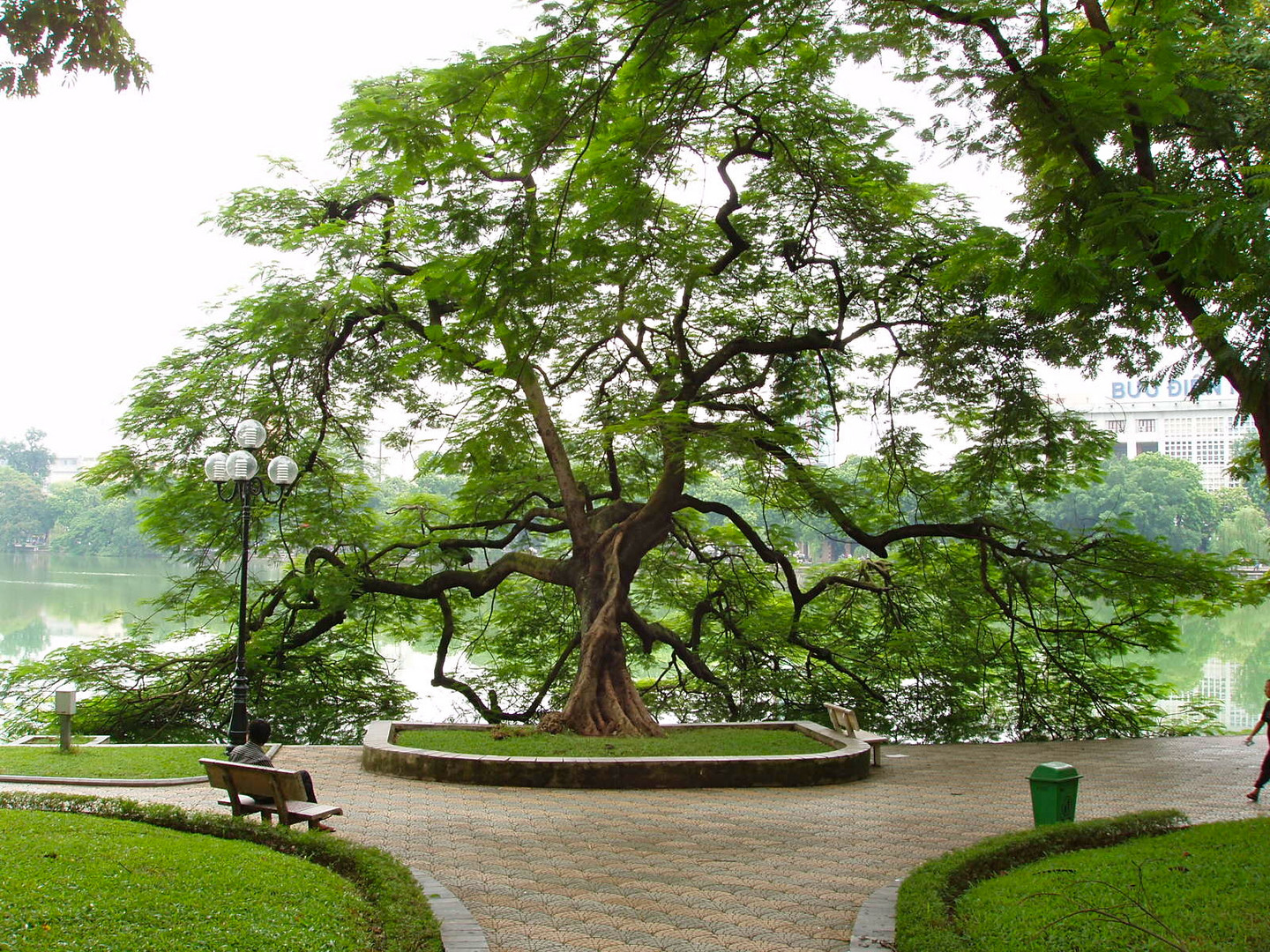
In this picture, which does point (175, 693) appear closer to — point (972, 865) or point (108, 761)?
point (108, 761)

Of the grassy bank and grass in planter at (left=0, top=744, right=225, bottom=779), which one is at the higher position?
the grassy bank

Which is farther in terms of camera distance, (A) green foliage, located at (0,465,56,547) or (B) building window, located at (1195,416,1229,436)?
(B) building window, located at (1195,416,1229,436)

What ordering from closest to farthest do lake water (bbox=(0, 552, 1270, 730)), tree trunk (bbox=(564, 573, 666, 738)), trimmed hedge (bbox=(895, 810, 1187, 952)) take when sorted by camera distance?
1. trimmed hedge (bbox=(895, 810, 1187, 952))
2. tree trunk (bbox=(564, 573, 666, 738))
3. lake water (bbox=(0, 552, 1270, 730))

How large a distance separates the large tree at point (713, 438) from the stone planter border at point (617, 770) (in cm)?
265

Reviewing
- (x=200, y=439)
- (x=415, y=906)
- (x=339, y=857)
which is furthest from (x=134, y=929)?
(x=200, y=439)

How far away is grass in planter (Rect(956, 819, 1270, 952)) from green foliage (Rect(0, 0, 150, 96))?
262 inches

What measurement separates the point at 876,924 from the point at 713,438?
8.05 m

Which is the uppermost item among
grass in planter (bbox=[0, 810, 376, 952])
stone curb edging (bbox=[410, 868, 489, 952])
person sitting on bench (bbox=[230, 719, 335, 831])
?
person sitting on bench (bbox=[230, 719, 335, 831])

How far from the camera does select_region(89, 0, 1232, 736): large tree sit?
13.5 m

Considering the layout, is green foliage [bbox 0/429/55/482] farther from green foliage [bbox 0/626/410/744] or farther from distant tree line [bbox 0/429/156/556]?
green foliage [bbox 0/626/410/744]

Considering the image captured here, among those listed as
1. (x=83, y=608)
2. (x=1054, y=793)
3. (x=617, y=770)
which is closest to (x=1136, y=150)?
(x=1054, y=793)

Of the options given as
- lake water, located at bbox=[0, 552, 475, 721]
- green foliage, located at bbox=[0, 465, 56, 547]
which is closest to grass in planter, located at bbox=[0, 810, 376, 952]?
lake water, located at bbox=[0, 552, 475, 721]

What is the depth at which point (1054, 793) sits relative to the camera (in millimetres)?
7617

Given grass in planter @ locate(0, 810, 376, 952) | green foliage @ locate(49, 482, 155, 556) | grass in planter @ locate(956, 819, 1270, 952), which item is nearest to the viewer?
grass in planter @ locate(0, 810, 376, 952)
